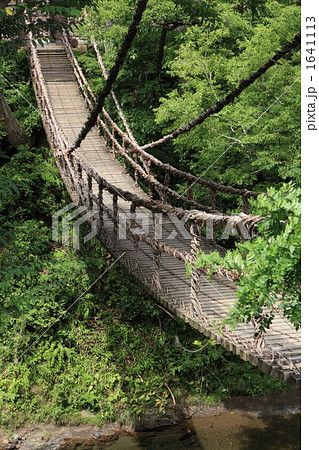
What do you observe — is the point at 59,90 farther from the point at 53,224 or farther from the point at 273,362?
the point at 273,362

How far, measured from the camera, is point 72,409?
6.49 meters

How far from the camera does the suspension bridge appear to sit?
11.1 feet

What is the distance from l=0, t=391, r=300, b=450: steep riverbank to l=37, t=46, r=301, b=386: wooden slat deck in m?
2.30

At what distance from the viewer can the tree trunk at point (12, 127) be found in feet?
29.0

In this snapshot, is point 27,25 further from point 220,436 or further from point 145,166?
point 220,436

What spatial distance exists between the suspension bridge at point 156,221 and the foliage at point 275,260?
218mm

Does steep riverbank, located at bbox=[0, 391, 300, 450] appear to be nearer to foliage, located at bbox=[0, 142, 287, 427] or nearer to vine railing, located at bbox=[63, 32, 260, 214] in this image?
foliage, located at bbox=[0, 142, 287, 427]
